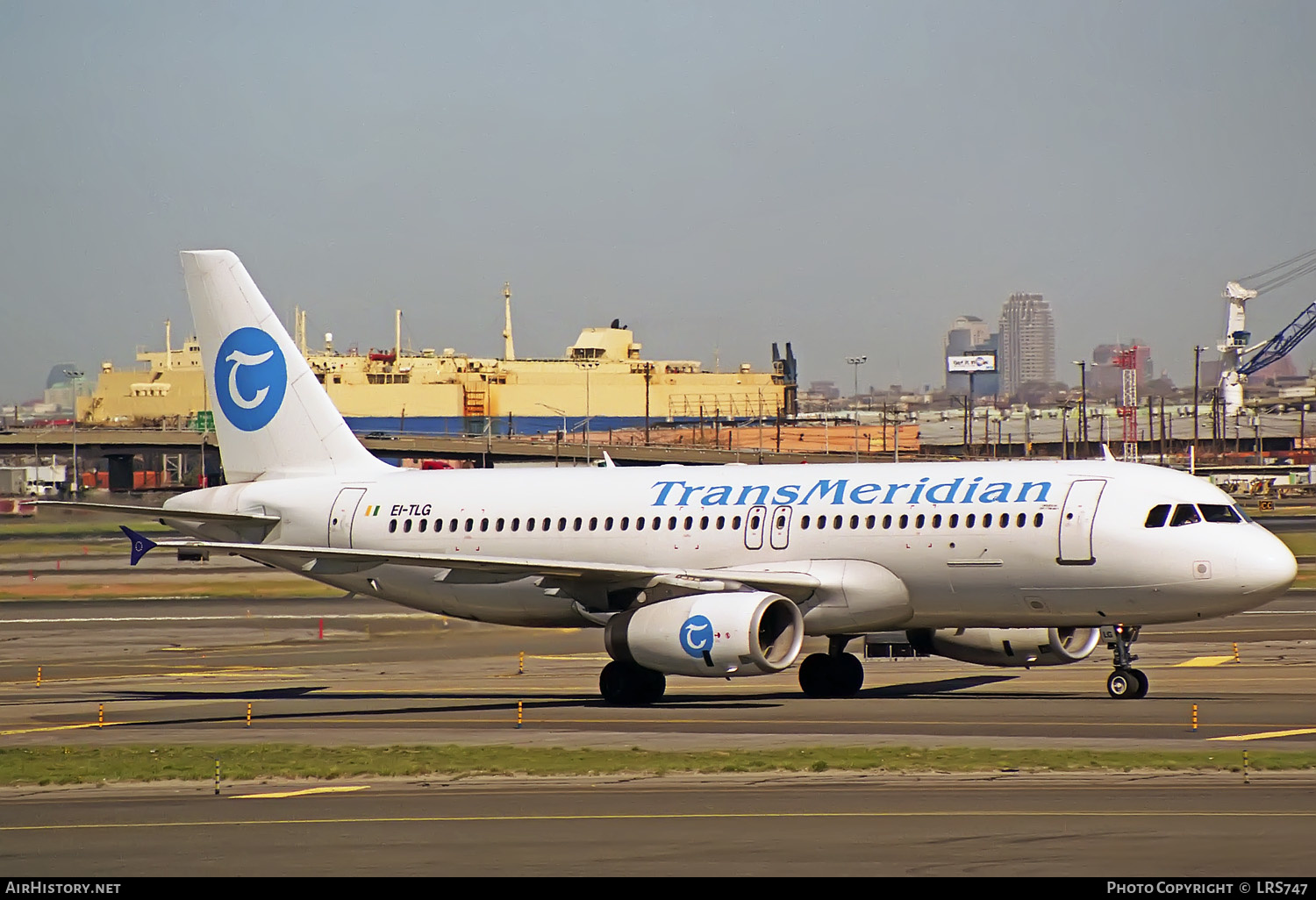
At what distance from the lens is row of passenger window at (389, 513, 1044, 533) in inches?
1281

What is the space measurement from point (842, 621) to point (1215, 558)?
23.1 ft

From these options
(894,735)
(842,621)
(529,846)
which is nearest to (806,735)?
(894,735)

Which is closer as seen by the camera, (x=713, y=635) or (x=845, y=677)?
(x=713, y=635)

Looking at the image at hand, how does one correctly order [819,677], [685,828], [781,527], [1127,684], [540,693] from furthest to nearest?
[540,693] < [819,677] < [781,527] < [1127,684] < [685,828]

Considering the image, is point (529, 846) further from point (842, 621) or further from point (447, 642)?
point (447, 642)

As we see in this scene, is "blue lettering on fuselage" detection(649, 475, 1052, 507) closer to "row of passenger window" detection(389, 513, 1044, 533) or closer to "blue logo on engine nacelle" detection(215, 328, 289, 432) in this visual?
"row of passenger window" detection(389, 513, 1044, 533)

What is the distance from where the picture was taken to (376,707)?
34.5 m

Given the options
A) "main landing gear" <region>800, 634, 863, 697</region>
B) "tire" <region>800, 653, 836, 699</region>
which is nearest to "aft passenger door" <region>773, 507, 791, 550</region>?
"main landing gear" <region>800, 634, 863, 697</region>

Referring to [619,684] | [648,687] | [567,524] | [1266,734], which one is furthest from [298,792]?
[567,524]

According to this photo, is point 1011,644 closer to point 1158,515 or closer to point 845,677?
point 845,677

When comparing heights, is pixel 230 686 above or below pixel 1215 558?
below

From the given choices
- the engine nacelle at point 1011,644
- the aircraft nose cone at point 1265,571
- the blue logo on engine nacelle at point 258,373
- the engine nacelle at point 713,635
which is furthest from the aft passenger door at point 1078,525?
the blue logo on engine nacelle at point 258,373

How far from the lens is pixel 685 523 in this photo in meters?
35.8

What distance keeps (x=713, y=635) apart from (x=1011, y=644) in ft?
24.2
